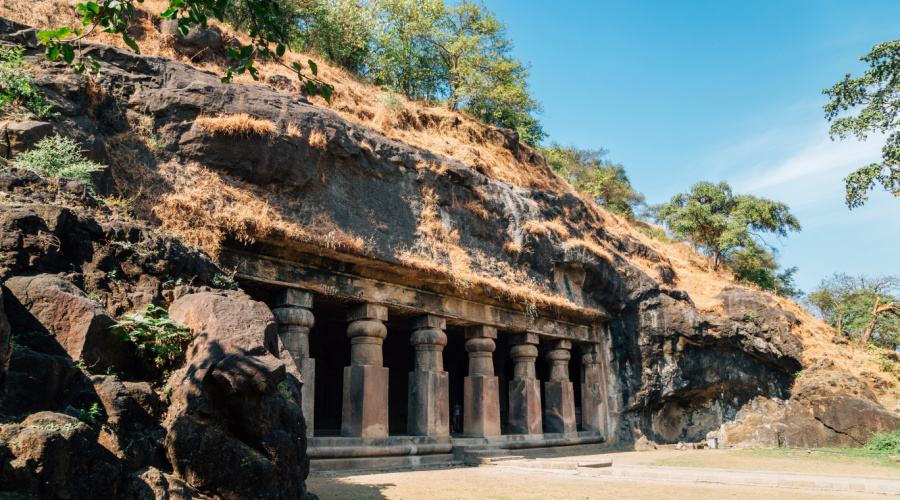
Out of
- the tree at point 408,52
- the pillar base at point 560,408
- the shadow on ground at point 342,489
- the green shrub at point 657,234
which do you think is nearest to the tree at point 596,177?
the green shrub at point 657,234

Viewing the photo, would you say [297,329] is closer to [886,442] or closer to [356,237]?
[356,237]

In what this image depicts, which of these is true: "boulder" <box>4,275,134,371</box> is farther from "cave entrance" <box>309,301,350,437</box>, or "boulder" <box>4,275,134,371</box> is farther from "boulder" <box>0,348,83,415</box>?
"cave entrance" <box>309,301,350,437</box>

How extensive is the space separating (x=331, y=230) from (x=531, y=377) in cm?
641

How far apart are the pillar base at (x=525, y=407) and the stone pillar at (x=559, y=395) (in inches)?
38.5

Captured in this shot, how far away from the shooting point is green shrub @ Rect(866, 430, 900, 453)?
1295cm

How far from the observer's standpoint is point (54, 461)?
2926 mm

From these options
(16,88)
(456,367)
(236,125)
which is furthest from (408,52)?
(16,88)

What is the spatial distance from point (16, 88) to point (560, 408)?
12.1 m

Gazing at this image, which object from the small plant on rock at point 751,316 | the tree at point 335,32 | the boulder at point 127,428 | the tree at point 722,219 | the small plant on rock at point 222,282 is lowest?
the boulder at point 127,428

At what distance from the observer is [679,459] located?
476 inches

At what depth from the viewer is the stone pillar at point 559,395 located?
14.6 m

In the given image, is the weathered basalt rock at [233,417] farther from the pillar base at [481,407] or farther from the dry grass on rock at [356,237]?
the pillar base at [481,407]

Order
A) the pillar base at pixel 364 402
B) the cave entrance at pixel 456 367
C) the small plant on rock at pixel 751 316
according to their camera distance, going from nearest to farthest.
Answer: the pillar base at pixel 364 402
the small plant on rock at pixel 751 316
the cave entrance at pixel 456 367

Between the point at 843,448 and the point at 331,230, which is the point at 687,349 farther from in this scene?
the point at 331,230
